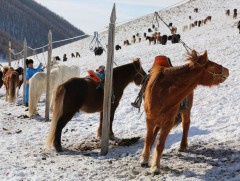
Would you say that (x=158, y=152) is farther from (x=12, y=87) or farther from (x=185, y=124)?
(x=12, y=87)

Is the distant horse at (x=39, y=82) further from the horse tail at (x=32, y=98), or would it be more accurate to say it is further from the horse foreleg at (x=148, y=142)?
the horse foreleg at (x=148, y=142)

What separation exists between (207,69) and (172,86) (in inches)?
22.7

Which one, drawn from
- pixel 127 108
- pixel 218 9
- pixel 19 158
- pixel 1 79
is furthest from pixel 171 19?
pixel 19 158

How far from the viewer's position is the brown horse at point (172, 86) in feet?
17.1

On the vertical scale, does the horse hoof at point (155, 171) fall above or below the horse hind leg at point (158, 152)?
below

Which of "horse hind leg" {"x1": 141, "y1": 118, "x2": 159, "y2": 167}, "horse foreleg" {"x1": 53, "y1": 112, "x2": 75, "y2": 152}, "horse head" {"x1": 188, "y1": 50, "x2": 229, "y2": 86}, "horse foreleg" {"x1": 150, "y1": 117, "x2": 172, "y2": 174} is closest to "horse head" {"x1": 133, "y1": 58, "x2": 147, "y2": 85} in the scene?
"horse foreleg" {"x1": 53, "y1": 112, "x2": 75, "y2": 152}

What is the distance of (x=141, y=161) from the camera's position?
18.7 ft

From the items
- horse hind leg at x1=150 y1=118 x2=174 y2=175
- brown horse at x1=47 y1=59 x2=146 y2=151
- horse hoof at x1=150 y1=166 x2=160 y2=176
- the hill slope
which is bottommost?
horse hoof at x1=150 y1=166 x2=160 y2=176

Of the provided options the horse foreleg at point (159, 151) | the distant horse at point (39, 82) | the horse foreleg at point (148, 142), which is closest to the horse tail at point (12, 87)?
the distant horse at point (39, 82)

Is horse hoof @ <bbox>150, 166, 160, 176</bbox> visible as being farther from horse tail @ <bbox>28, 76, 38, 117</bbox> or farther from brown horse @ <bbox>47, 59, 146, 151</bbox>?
horse tail @ <bbox>28, 76, 38, 117</bbox>

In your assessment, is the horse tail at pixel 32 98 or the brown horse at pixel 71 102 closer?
the brown horse at pixel 71 102

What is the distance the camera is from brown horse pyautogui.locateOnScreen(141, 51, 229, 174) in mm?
5203

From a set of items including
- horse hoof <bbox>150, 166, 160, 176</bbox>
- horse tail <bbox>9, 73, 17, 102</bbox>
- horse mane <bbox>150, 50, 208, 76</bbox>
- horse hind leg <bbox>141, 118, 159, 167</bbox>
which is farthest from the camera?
horse tail <bbox>9, 73, 17, 102</bbox>

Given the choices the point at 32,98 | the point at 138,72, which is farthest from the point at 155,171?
the point at 32,98
